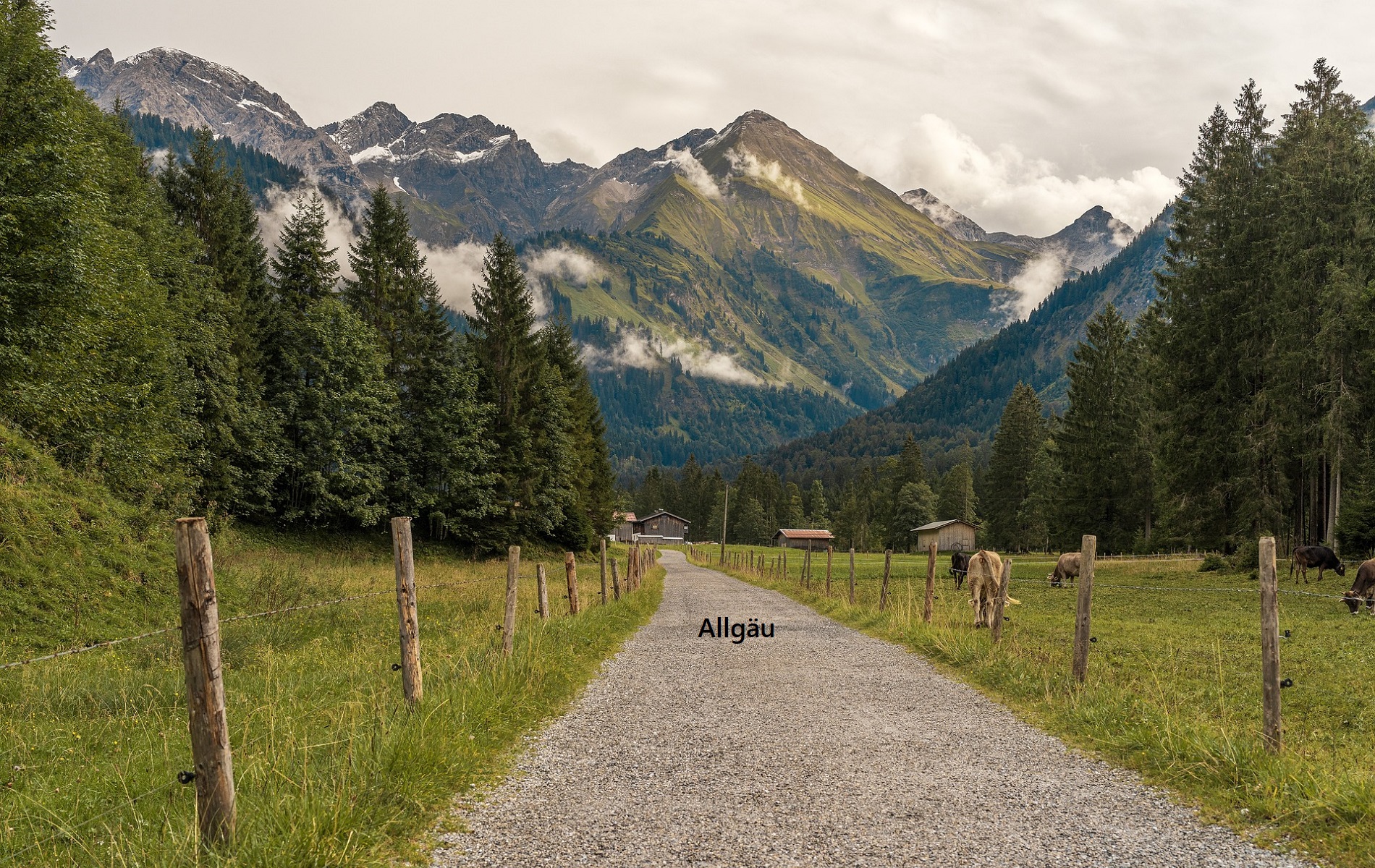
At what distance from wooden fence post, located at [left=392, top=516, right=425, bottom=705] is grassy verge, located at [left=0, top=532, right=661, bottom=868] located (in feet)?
0.79

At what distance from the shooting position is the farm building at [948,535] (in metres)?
111

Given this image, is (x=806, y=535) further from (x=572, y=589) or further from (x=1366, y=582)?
(x=572, y=589)

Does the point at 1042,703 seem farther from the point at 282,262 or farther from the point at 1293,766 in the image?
the point at 282,262

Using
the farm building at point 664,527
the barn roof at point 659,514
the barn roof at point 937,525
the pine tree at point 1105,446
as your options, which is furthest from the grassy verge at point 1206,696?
the farm building at point 664,527

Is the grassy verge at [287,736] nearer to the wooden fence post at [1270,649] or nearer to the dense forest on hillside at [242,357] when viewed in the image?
the wooden fence post at [1270,649]

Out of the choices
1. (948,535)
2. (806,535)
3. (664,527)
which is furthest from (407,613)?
(664,527)

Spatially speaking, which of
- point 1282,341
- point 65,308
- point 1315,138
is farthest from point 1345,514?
point 65,308

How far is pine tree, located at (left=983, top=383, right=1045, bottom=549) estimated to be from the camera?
88750 millimetres

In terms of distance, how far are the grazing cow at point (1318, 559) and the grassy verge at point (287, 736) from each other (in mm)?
30950

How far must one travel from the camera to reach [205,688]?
501 cm

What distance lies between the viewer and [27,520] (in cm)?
1711

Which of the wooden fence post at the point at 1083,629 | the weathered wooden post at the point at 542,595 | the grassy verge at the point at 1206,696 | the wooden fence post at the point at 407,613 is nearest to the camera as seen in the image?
the grassy verge at the point at 1206,696

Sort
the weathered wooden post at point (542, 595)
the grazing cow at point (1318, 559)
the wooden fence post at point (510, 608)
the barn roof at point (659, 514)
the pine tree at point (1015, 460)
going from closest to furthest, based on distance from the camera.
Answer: the wooden fence post at point (510, 608) → the weathered wooden post at point (542, 595) → the grazing cow at point (1318, 559) → the pine tree at point (1015, 460) → the barn roof at point (659, 514)

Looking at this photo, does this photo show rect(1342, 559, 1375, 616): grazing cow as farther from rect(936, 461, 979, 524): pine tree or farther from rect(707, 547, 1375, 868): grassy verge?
rect(936, 461, 979, 524): pine tree
